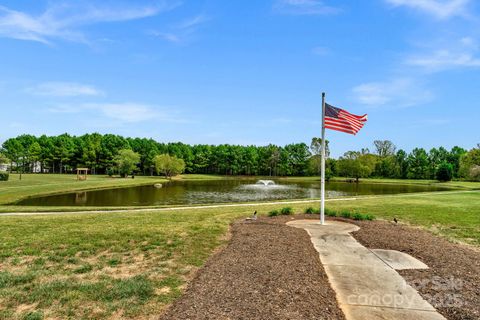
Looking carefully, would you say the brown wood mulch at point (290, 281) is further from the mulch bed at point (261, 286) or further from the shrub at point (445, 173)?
the shrub at point (445, 173)

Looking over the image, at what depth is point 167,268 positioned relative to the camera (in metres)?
6.36

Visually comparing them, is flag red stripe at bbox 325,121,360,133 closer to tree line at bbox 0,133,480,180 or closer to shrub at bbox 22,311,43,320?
shrub at bbox 22,311,43,320

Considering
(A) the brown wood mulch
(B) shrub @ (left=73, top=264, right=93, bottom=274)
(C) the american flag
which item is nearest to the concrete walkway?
(A) the brown wood mulch

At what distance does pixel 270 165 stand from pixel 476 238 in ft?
304

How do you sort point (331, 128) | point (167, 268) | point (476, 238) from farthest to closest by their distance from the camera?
point (331, 128)
point (476, 238)
point (167, 268)

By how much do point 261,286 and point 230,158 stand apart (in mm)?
95590

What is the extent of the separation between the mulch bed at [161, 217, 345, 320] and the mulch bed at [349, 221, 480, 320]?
67.7 inches

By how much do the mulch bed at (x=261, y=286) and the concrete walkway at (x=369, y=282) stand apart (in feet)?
0.87

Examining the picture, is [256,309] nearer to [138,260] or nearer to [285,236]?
[138,260]

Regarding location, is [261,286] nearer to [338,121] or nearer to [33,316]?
[33,316]

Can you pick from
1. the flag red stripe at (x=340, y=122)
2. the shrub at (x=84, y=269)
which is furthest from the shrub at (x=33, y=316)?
the flag red stripe at (x=340, y=122)

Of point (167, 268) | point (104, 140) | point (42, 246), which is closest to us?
point (167, 268)

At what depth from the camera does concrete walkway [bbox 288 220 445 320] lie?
451 cm

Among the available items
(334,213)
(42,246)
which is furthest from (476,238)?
(42,246)
